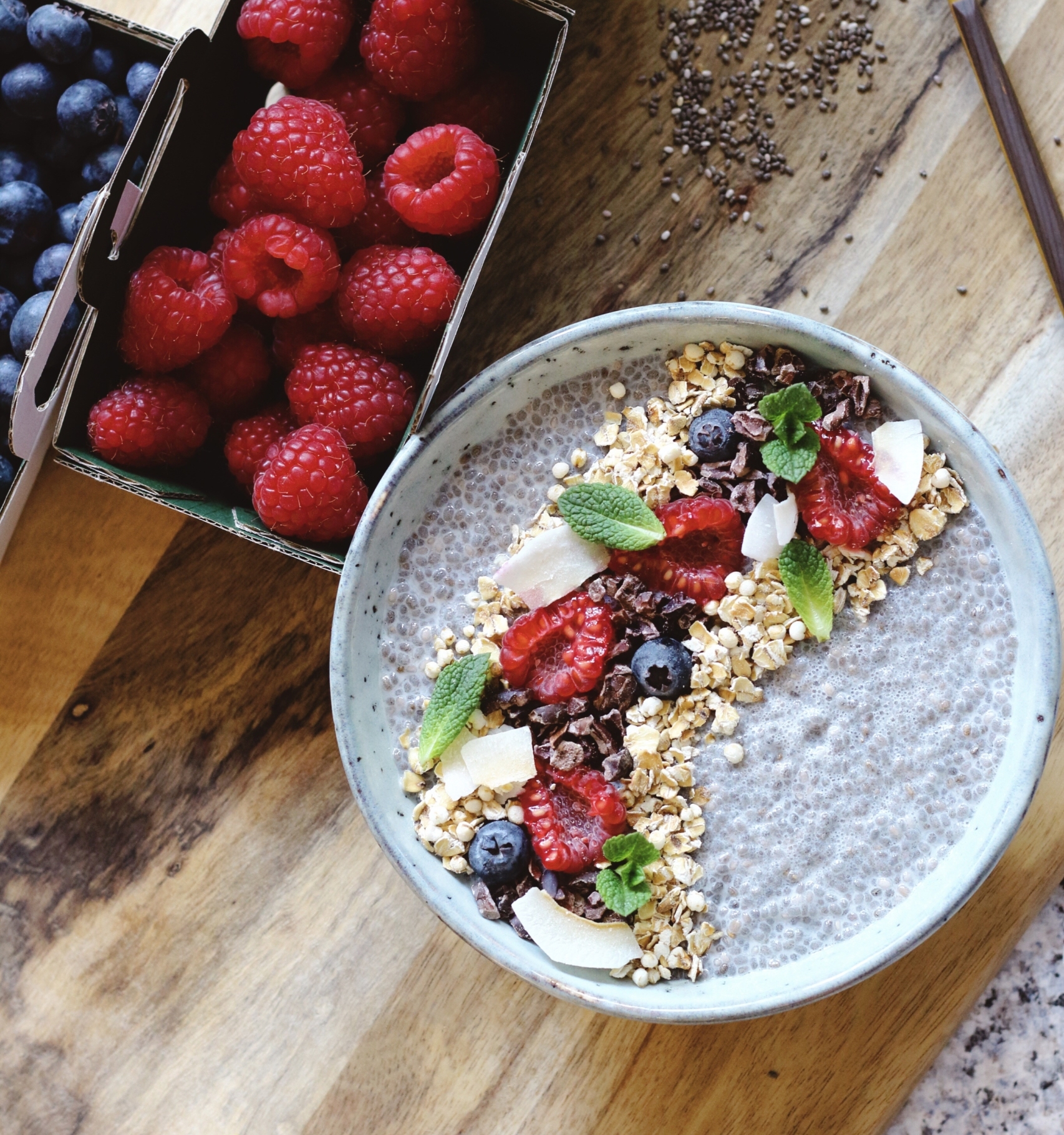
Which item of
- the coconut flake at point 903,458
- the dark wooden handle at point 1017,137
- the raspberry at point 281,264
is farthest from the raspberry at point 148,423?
the dark wooden handle at point 1017,137

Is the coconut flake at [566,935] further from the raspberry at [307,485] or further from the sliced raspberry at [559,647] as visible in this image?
the raspberry at [307,485]

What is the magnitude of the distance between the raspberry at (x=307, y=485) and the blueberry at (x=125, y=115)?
1.27 feet

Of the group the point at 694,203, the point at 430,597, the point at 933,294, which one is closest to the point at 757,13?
the point at 694,203

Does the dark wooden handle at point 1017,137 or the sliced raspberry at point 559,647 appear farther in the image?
the dark wooden handle at point 1017,137

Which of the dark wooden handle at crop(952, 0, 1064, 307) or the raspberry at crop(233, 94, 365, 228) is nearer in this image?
the raspberry at crop(233, 94, 365, 228)

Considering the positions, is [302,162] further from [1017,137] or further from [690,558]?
[1017,137]

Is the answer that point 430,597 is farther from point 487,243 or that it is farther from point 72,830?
point 72,830

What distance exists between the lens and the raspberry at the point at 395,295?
0.95 metres

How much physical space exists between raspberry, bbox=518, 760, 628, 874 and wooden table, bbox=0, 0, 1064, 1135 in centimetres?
26

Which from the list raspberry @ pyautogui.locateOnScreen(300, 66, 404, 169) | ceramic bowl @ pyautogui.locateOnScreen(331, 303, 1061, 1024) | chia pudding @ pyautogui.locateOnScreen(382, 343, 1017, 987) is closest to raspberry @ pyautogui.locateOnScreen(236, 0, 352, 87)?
raspberry @ pyautogui.locateOnScreen(300, 66, 404, 169)

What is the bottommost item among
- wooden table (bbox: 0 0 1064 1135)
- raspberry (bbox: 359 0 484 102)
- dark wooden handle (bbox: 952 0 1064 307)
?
wooden table (bbox: 0 0 1064 1135)

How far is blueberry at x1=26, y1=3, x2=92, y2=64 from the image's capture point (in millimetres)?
1000

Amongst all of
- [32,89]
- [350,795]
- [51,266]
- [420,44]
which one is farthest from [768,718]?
[32,89]

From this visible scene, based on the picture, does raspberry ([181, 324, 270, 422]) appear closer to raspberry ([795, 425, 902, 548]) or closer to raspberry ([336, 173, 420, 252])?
raspberry ([336, 173, 420, 252])
